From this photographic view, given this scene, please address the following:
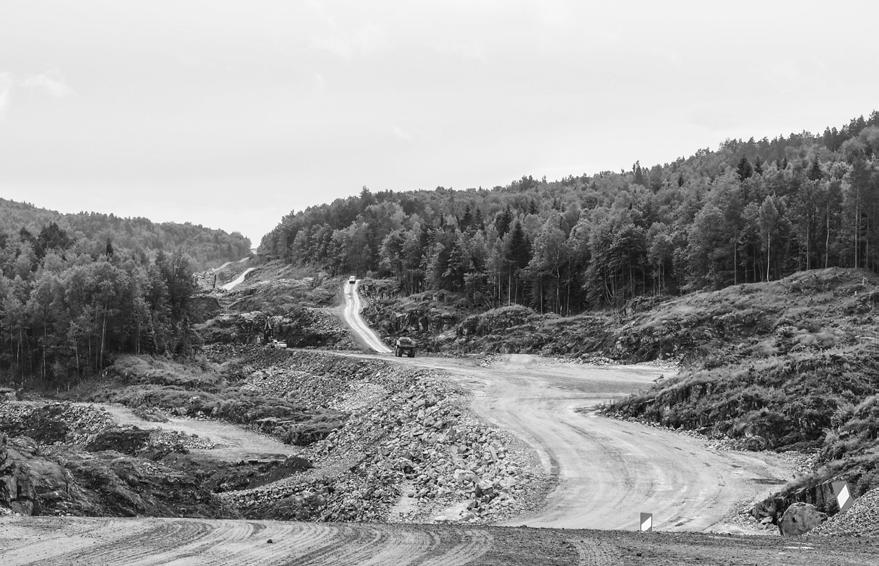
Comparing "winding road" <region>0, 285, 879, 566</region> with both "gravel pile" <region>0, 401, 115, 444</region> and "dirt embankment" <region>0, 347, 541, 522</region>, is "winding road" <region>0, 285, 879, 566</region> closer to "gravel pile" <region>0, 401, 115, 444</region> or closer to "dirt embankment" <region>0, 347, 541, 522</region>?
"dirt embankment" <region>0, 347, 541, 522</region>

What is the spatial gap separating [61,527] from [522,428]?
20.2 meters

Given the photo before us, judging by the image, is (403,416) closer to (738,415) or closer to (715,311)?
(738,415)

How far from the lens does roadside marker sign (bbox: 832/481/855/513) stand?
54.9 feet

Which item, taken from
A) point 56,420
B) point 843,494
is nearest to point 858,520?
point 843,494

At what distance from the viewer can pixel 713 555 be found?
13.0m

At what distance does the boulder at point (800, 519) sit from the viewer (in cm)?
1696

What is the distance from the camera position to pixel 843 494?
1705 centimetres

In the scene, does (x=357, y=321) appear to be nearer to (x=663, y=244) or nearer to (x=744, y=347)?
(x=663, y=244)

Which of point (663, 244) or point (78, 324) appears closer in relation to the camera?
point (78, 324)

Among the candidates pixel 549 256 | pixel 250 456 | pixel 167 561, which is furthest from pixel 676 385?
pixel 549 256

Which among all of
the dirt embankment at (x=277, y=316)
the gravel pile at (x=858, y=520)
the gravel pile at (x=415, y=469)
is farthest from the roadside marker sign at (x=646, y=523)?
the dirt embankment at (x=277, y=316)

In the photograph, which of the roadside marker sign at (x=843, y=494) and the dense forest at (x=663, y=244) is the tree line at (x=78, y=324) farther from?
the roadside marker sign at (x=843, y=494)

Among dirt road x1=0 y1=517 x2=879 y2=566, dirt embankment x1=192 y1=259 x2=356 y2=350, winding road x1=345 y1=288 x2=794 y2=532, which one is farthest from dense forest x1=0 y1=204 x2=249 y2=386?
dirt road x1=0 y1=517 x2=879 y2=566

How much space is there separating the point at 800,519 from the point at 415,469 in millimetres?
13628
